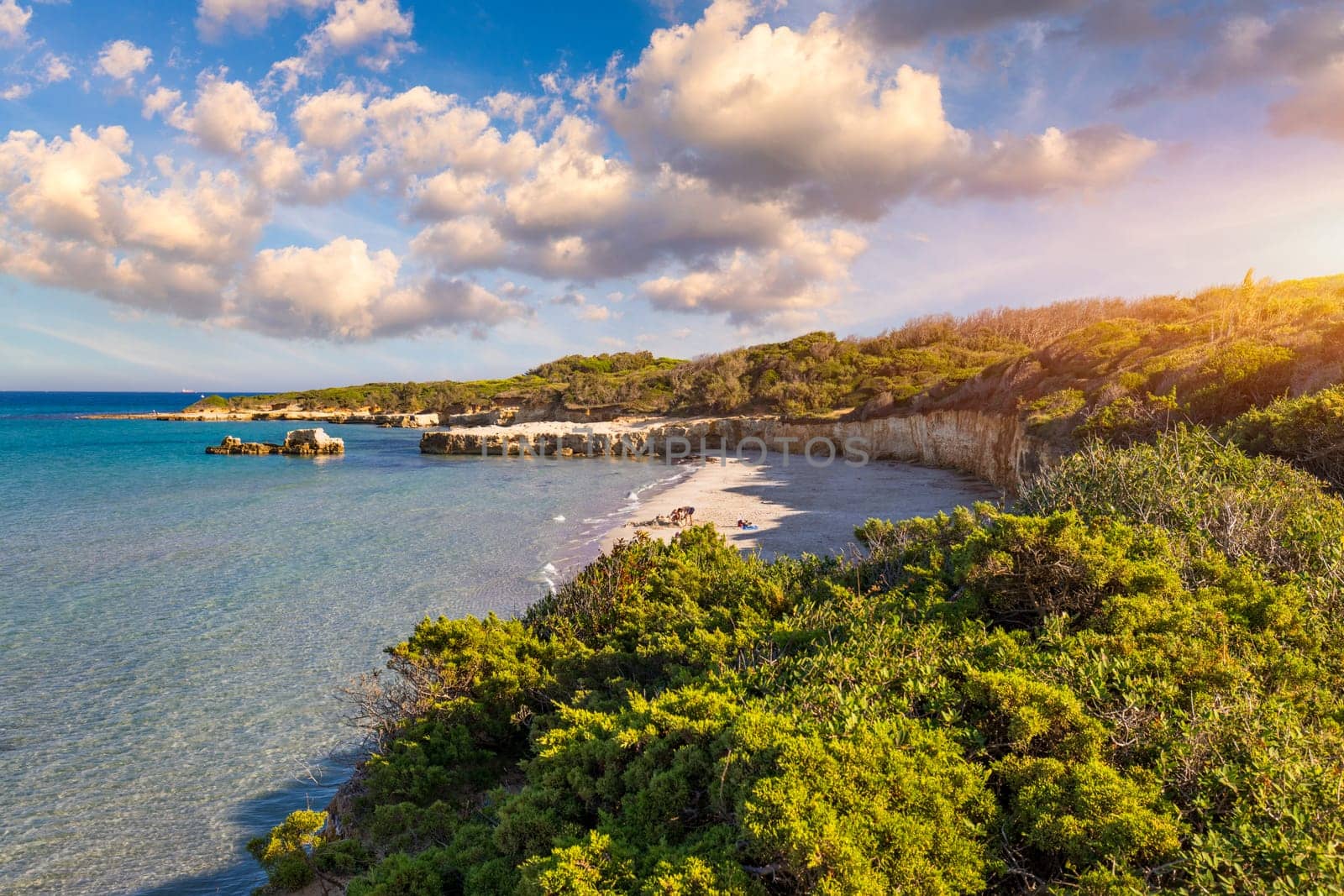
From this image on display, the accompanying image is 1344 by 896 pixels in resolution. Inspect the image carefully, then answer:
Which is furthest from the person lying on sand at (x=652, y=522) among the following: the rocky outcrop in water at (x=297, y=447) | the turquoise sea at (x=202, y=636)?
the rocky outcrop in water at (x=297, y=447)

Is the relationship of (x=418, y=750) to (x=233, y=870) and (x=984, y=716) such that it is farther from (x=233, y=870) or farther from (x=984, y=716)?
(x=984, y=716)

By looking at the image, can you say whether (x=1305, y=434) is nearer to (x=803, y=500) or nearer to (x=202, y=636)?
(x=803, y=500)

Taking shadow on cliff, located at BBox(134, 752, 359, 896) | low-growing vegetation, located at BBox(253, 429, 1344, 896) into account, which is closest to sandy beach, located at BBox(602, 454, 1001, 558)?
low-growing vegetation, located at BBox(253, 429, 1344, 896)

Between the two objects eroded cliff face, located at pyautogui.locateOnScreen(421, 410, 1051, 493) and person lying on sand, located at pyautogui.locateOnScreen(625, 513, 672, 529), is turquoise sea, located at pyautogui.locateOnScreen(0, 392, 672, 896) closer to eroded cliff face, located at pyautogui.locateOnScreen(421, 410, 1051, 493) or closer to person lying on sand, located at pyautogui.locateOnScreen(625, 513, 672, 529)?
person lying on sand, located at pyautogui.locateOnScreen(625, 513, 672, 529)

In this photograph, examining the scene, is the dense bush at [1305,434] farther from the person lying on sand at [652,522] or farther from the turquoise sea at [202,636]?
the person lying on sand at [652,522]

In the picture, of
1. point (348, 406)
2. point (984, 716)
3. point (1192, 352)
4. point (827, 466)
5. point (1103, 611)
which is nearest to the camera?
point (984, 716)

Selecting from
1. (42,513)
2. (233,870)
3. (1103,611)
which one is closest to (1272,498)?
(1103,611)
